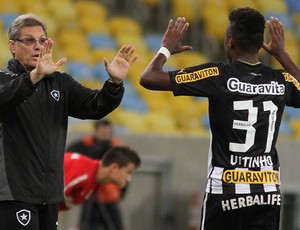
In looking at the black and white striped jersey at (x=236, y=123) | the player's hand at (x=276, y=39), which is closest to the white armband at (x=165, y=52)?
the black and white striped jersey at (x=236, y=123)

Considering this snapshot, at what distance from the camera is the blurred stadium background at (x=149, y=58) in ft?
43.1

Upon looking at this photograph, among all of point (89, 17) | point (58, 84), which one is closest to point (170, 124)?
point (89, 17)

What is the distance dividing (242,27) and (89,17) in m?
10.5

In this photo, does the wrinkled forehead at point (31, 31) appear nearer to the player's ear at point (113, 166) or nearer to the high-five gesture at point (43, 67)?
the high-five gesture at point (43, 67)

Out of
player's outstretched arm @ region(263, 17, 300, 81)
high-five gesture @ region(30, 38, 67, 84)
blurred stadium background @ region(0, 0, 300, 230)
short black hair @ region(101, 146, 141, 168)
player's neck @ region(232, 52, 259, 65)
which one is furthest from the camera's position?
blurred stadium background @ region(0, 0, 300, 230)

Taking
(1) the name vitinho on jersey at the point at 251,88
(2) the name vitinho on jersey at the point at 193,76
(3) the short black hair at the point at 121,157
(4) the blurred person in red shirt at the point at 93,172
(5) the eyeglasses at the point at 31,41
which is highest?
(5) the eyeglasses at the point at 31,41

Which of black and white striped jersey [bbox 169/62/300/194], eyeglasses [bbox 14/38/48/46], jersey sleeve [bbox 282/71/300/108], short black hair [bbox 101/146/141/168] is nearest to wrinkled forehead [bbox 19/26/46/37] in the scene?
eyeglasses [bbox 14/38/48/46]

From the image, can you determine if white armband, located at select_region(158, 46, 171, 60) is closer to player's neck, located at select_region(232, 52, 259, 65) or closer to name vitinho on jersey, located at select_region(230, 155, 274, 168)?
player's neck, located at select_region(232, 52, 259, 65)

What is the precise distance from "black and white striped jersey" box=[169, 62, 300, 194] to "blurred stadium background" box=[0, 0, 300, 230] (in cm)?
666

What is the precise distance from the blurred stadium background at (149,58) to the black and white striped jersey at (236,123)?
6.66 m

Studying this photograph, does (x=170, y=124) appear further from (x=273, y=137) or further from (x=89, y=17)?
(x=273, y=137)

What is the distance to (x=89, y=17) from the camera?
16312mm

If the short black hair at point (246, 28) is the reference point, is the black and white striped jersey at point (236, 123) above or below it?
below

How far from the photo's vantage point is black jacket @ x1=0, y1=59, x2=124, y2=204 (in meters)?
6.00
